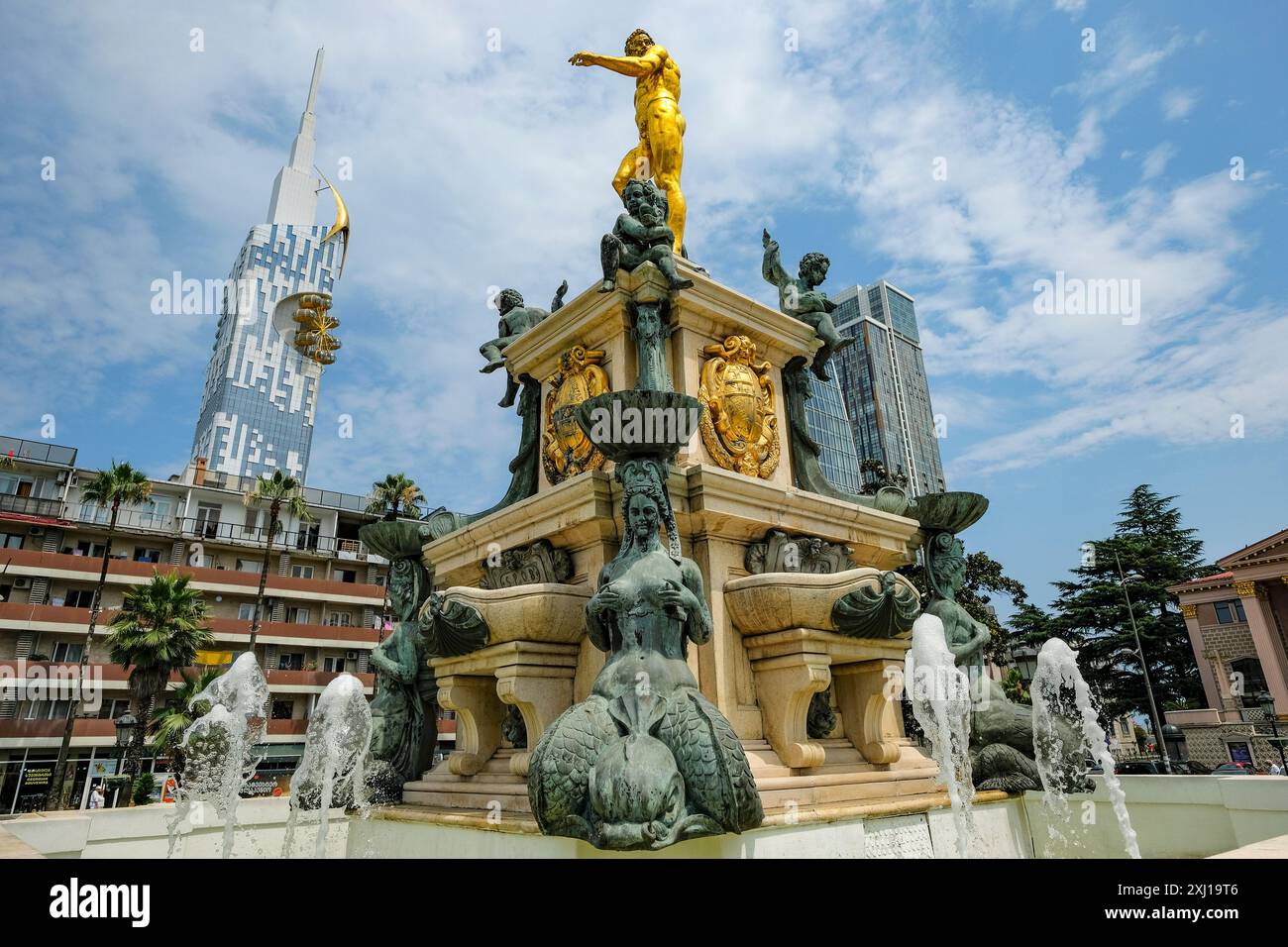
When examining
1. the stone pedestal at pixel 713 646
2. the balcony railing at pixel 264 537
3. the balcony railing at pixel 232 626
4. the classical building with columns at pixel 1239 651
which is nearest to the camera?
the stone pedestal at pixel 713 646

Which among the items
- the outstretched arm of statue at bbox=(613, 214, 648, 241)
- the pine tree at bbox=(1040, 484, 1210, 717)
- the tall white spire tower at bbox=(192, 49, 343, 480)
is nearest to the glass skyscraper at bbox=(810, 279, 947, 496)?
the pine tree at bbox=(1040, 484, 1210, 717)

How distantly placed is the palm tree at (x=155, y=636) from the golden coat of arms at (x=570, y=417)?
26.3 meters

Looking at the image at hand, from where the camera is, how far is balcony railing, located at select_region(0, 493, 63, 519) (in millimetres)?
38219

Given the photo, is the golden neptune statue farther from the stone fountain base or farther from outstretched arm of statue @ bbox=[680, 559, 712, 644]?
the stone fountain base

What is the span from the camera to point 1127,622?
42.0 meters

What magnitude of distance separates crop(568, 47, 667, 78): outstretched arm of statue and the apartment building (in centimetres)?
3124

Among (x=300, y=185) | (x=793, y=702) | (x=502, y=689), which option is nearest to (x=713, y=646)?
(x=793, y=702)

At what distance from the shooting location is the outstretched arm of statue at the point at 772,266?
9594mm

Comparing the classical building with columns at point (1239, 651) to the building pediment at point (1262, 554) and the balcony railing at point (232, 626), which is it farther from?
the balcony railing at point (232, 626)

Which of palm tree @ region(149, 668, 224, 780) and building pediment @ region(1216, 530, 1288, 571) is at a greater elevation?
building pediment @ region(1216, 530, 1288, 571)

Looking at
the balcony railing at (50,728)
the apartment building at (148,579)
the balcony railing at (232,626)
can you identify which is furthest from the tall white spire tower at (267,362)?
the balcony railing at (50,728)

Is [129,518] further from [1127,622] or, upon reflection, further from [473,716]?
[1127,622]
